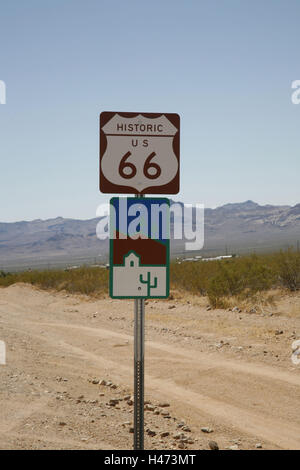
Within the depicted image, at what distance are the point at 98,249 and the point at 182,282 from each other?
12888 centimetres

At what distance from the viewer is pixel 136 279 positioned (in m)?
3.88

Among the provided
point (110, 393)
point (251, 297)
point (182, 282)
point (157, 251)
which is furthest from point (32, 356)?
point (182, 282)

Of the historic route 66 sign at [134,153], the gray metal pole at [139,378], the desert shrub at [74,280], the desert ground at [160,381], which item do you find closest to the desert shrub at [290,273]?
Result: the desert ground at [160,381]

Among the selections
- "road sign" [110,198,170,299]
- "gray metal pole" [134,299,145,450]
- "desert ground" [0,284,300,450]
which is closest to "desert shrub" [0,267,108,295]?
"desert ground" [0,284,300,450]

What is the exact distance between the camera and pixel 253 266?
738 inches

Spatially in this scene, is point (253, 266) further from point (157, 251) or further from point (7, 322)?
point (157, 251)

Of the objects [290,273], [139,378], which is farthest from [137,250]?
[290,273]

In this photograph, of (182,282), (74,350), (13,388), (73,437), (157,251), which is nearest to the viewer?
(157,251)

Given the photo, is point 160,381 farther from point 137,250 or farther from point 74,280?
point 74,280

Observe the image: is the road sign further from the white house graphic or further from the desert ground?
the desert ground

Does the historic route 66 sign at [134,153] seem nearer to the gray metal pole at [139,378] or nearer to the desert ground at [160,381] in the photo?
the gray metal pole at [139,378]

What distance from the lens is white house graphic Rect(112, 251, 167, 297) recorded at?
3.88m

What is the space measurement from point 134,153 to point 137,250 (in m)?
0.72
